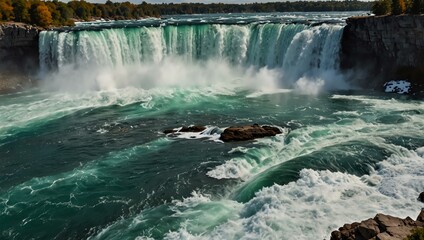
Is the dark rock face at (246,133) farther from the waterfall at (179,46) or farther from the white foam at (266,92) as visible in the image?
the waterfall at (179,46)

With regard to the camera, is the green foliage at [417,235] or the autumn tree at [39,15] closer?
the green foliage at [417,235]

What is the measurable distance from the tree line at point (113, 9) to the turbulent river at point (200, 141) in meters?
19.7

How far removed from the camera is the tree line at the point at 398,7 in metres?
32.8

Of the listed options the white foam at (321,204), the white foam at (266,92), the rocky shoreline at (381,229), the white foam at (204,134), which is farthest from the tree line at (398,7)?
the rocky shoreline at (381,229)

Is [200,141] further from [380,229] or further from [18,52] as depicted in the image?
[18,52]

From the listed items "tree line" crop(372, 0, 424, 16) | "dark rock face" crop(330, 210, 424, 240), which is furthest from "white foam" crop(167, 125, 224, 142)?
"tree line" crop(372, 0, 424, 16)

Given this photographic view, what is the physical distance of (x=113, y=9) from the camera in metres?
114

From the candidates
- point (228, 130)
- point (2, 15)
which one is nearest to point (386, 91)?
point (228, 130)

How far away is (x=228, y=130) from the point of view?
24.3 m

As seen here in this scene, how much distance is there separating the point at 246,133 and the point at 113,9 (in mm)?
99834

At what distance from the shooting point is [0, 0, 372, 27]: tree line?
60.1 meters

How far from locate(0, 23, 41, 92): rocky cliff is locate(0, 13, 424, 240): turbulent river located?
2.07 metres

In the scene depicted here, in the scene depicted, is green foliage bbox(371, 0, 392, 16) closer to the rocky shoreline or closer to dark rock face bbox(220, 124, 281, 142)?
dark rock face bbox(220, 124, 281, 142)

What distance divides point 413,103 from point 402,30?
7.59 metres
